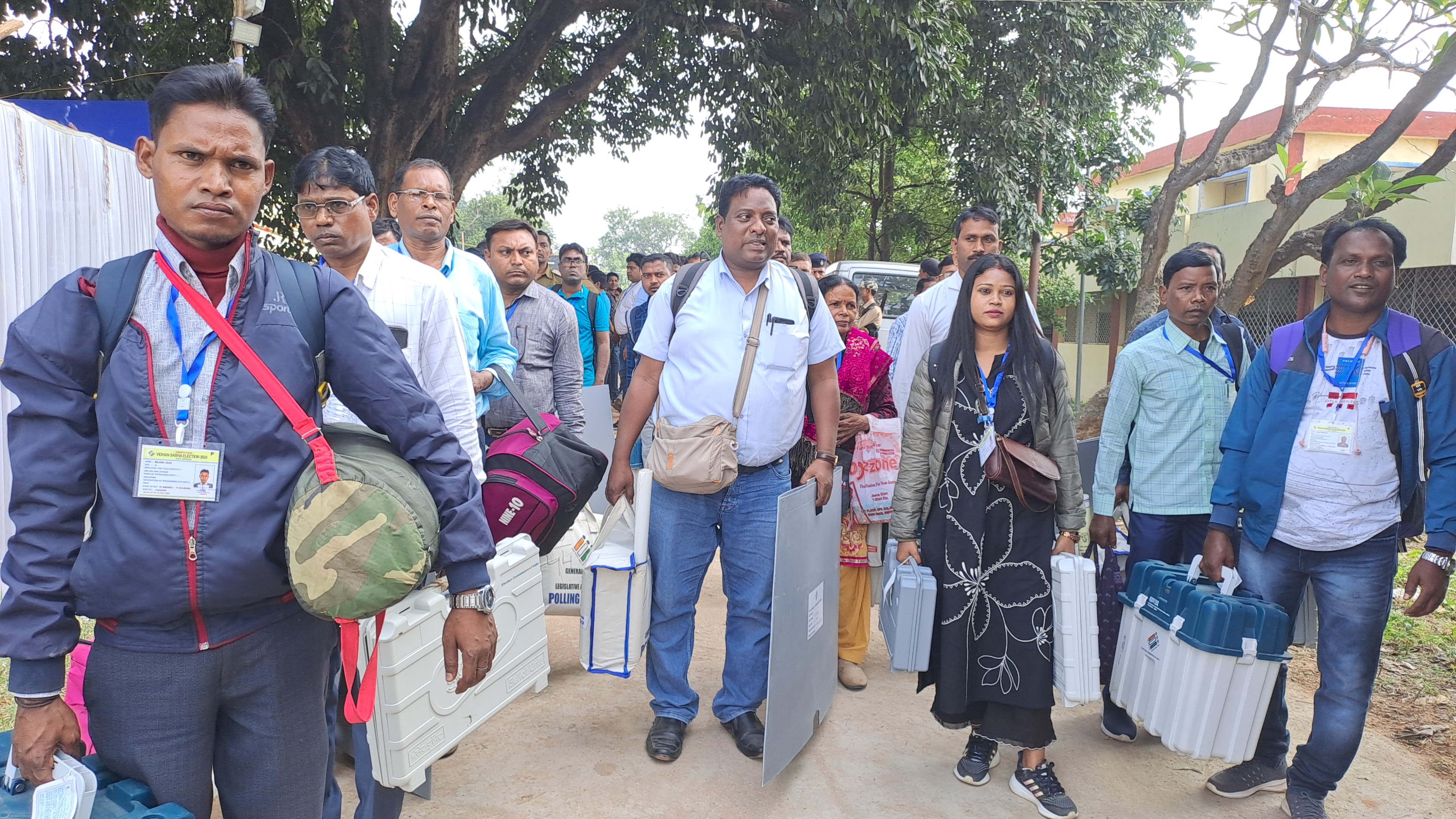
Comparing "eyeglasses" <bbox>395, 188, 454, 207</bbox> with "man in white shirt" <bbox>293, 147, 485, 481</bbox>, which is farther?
"eyeglasses" <bbox>395, 188, 454, 207</bbox>

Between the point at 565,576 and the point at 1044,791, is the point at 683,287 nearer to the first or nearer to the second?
the point at 565,576

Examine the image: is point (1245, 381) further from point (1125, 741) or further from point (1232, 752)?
point (1125, 741)

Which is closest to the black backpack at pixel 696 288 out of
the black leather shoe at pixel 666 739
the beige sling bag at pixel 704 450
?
the beige sling bag at pixel 704 450

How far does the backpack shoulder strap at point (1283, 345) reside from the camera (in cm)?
333

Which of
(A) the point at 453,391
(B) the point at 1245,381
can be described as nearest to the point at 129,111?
(A) the point at 453,391

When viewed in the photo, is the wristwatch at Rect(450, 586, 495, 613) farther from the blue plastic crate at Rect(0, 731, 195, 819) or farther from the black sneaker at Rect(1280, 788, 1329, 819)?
the black sneaker at Rect(1280, 788, 1329, 819)

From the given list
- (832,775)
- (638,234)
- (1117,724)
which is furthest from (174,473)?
(638,234)

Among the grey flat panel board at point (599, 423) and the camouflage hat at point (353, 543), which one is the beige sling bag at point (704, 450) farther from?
the grey flat panel board at point (599, 423)

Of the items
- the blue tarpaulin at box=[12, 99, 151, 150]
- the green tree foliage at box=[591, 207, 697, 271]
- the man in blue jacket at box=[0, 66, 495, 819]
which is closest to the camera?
the man in blue jacket at box=[0, 66, 495, 819]

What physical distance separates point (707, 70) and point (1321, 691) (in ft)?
34.2

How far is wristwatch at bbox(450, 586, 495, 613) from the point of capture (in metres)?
1.96

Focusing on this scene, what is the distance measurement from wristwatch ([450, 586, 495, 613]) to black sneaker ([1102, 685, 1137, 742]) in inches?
113

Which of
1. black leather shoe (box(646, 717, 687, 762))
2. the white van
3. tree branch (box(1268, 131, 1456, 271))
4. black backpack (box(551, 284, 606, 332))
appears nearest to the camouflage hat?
black leather shoe (box(646, 717, 687, 762))

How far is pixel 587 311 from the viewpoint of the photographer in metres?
7.97
